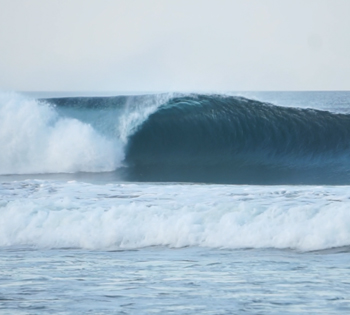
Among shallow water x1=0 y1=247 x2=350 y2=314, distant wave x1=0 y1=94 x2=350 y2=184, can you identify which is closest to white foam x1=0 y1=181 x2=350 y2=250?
shallow water x1=0 y1=247 x2=350 y2=314

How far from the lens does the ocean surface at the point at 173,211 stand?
489cm

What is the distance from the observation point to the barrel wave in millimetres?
12031

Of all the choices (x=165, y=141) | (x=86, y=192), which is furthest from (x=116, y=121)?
(x=86, y=192)

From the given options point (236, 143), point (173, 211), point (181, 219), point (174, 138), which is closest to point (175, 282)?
point (181, 219)

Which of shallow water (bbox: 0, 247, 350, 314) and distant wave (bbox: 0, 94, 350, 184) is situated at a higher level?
distant wave (bbox: 0, 94, 350, 184)

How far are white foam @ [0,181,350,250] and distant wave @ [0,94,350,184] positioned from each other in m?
3.41

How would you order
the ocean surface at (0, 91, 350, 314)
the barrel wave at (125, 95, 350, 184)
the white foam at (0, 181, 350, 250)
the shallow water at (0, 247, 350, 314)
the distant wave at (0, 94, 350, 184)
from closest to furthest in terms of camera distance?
the shallow water at (0, 247, 350, 314) < the ocean surface at (0, 91, 350, 314) < the white foam at (0, 181, 350, 250) < the barrel wave at (125, 95, 350, 184) < the distant wave at (0, 94, 350, 184)

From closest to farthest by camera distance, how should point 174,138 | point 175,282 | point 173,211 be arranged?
point 175,282
point 173,211
point 174,138

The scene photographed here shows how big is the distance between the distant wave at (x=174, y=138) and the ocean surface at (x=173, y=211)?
0.03 metres

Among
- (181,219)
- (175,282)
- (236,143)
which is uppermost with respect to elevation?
(236,143)

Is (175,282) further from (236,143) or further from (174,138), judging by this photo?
(174,138)

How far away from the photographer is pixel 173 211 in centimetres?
734

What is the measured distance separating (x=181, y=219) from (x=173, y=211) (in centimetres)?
36

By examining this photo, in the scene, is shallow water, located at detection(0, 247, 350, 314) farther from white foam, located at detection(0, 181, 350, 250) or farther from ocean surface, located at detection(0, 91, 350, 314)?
white foam, located at detection(0, 181, 350, 250)
